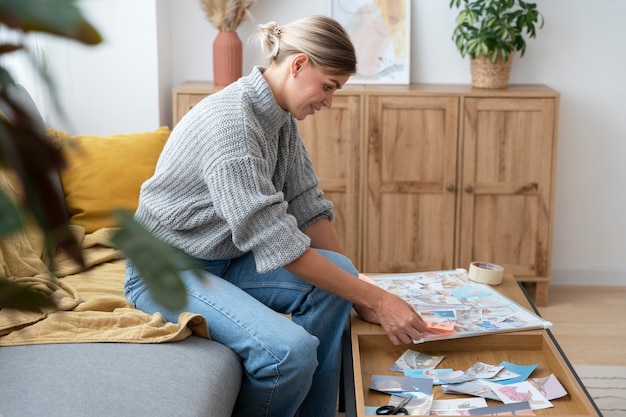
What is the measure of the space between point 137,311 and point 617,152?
2.57 m

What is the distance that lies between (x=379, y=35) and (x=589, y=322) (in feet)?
4.89

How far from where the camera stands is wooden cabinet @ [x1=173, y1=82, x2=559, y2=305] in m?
3.36

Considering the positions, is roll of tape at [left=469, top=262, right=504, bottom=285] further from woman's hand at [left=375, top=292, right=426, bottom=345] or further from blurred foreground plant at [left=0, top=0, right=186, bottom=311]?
blurred foreground plant at [left=0, top=0, right=186, bottom=311]

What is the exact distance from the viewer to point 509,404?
5.30ft

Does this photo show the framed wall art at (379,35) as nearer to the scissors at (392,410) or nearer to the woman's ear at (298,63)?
the woman's ear at (298,63)

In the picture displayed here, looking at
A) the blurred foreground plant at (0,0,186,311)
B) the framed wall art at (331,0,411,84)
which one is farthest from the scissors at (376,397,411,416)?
the framed wall art at (331,0,411,84)

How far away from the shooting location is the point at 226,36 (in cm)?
346

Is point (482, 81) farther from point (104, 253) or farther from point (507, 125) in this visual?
point (104, 253)

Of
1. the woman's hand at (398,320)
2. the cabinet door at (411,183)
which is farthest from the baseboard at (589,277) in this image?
the woman's hand at (398,320)

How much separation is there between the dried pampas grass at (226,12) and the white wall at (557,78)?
0.54 ft

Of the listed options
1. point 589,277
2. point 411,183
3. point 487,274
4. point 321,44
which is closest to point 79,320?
point 321,44

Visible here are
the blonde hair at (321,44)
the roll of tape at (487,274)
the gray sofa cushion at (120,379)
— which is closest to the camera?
the gray sofa cushion at (120,379)

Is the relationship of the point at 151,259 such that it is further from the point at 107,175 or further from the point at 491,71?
the point at 491,71

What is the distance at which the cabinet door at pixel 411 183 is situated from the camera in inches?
133
